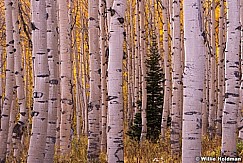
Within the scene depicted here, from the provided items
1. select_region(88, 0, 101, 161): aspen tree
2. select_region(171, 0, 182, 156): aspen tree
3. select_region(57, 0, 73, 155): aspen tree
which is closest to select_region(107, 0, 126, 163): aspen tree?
select_region(88, 0, 101, 161): aspen tree

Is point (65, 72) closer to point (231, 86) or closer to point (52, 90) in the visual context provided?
point (52, 90)

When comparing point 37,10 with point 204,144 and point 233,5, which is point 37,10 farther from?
A: point 204,144

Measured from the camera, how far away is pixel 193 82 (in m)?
4.65

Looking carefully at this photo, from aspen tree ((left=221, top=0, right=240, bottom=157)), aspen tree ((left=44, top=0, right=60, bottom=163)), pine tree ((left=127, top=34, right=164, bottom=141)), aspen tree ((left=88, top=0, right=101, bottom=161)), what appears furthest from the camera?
pine tree ((left=127, top=34, right=164, bottom=141))

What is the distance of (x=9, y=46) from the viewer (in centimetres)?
803

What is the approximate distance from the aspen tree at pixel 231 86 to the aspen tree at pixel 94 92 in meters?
2.44

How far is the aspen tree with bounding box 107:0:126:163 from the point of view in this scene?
5.33 m

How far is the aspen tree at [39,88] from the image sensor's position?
5.70 metres

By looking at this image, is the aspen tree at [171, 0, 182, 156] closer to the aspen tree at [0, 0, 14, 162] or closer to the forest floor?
the forest floor

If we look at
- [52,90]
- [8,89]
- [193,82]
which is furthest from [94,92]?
[193,82]

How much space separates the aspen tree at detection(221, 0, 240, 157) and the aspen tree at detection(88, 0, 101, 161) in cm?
244

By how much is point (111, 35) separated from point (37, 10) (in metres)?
1.20

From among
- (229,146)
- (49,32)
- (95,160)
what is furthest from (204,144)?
(49,32)

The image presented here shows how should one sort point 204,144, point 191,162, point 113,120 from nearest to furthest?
point 191,162 → point 113,120 → point 204,144
